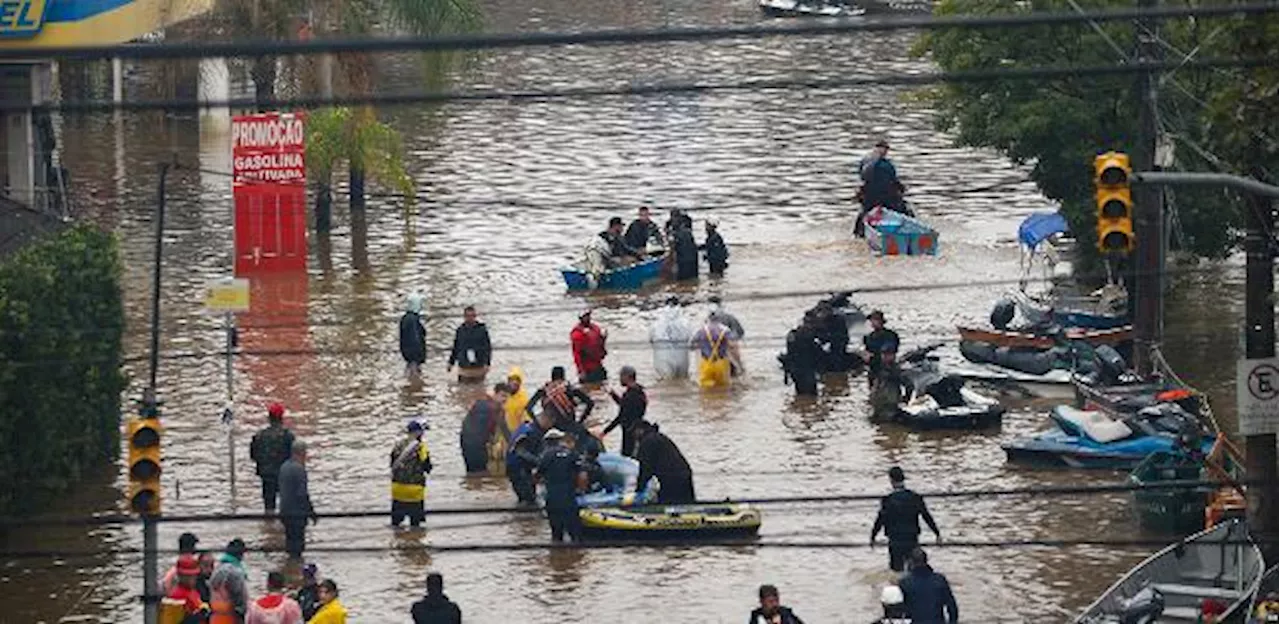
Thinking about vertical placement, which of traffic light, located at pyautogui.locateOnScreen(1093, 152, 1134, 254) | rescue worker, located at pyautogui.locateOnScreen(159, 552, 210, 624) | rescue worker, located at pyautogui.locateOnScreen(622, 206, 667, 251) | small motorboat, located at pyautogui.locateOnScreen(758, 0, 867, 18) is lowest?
rescue worker, located at pyautogui.locateOnScreen(159, 552, 210, 624)

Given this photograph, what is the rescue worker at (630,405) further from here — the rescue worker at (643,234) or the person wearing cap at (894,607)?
the rescue worker at (643,234)

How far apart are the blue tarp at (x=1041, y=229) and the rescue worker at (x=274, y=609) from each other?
18.2 meters

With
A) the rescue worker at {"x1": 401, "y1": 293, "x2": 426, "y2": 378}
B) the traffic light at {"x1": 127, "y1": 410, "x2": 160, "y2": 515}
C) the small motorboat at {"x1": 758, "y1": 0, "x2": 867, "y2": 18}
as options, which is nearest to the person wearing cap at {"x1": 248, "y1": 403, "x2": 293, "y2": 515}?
the rescue worker at {"x1": 401, "y1": 293, "x2": 426, "y2": 378}

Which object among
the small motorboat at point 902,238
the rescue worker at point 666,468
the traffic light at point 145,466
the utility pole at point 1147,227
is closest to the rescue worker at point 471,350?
the rescue worker at point 666,468

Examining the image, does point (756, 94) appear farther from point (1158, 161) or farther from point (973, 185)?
point (1158, 161)

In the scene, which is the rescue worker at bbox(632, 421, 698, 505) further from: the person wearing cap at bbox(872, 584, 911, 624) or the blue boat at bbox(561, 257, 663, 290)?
the blue boat at bbox(561, 257, 663, 290)

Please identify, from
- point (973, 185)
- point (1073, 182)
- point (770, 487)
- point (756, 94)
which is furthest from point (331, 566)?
point (756, 94)

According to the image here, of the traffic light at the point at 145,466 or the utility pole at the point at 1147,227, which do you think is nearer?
the traffic light at the point at 145,466

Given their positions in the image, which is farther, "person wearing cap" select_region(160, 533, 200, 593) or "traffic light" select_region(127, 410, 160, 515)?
"person wearing cap" select_region(160, 533, 200, 593)

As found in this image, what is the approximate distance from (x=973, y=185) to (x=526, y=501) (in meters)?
23.5

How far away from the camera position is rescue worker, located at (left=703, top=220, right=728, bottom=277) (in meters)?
42.9

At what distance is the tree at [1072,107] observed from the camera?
3697 centimetres

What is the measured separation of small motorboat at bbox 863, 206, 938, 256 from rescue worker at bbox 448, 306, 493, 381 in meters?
9.82

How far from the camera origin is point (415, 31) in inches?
1912
